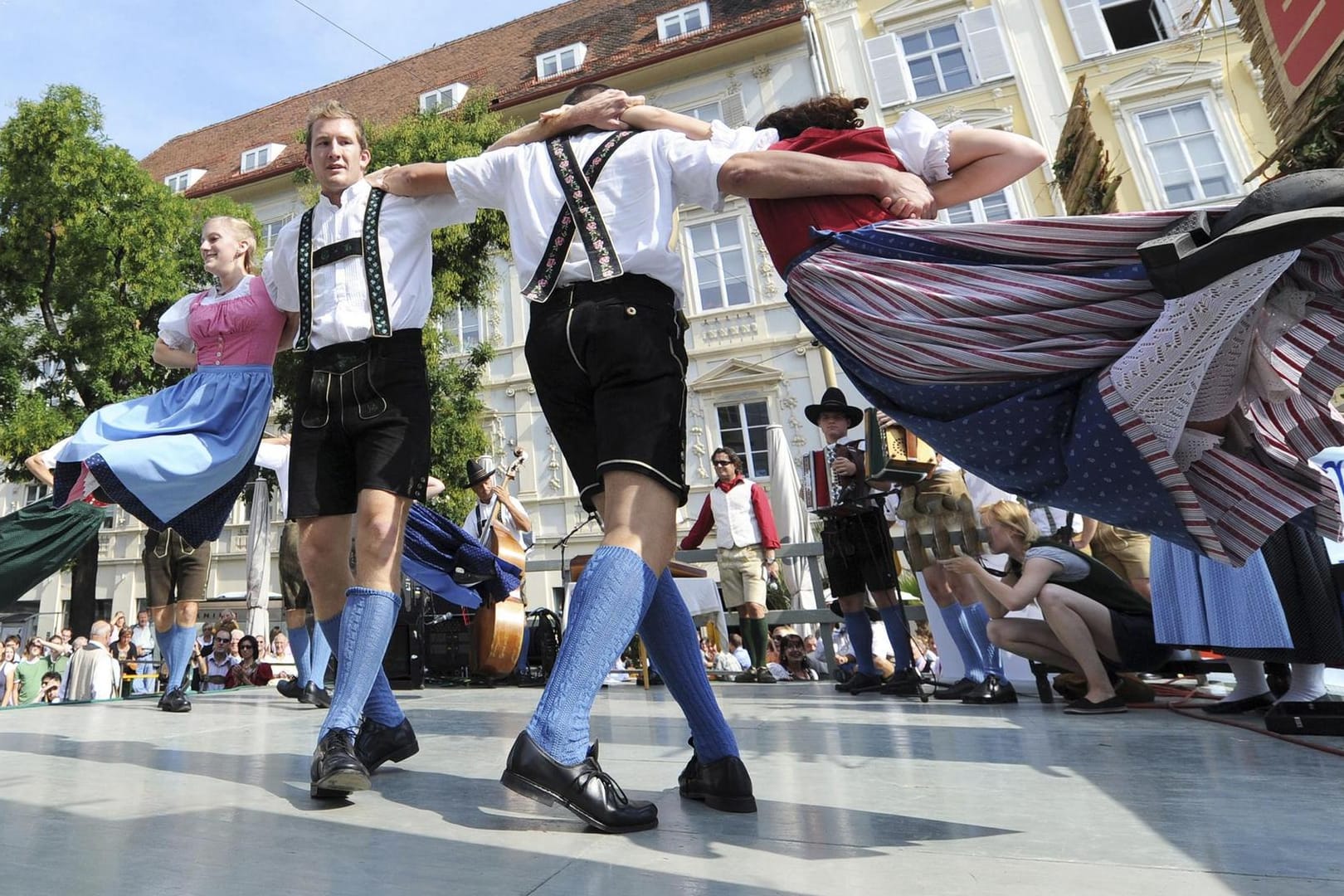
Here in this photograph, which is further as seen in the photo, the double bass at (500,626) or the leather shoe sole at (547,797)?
the double bass at (500,626)

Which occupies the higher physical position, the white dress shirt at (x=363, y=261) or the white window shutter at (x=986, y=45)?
the white window shutter at (x=986, y=45)

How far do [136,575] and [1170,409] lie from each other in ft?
92.6

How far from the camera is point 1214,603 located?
10.2ft

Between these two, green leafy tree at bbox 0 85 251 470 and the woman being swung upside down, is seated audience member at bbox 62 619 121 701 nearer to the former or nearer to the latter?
green leafy tree at bbox 0 85 251 470

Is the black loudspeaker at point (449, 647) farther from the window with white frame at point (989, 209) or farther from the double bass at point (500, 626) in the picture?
the window with white frame at point (989, 209)

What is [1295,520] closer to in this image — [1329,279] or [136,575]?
[1329,279]

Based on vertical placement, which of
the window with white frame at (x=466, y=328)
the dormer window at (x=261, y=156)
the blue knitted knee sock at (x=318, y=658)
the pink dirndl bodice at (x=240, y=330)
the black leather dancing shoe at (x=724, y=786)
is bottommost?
the black leather dancing shoe at (x=724, y=786)

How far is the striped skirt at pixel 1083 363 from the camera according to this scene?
151 cm

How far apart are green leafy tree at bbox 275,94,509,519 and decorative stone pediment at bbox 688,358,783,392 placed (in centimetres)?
554

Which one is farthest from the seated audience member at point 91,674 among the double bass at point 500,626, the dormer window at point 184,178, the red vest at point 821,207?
the dormer window at point 184,178

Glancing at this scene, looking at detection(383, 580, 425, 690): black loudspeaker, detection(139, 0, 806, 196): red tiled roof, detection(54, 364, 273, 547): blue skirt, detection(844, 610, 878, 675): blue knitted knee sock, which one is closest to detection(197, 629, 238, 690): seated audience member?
detection(383, 580, 425, 690): black loudspeaker

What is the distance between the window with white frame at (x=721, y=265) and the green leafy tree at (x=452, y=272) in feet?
19.0

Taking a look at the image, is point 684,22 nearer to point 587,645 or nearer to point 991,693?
point 991,693

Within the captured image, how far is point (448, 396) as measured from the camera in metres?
15.8
